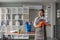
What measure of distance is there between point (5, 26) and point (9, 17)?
0.50 metres

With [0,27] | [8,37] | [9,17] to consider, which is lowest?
[8,37]

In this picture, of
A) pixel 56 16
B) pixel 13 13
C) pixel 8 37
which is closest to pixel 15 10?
pixel 13 13

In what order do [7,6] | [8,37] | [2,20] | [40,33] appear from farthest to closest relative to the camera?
[7,6] < [2,20] < [8,37] < [40,33]

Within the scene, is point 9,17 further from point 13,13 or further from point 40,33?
point 40,33

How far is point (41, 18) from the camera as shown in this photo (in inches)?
110

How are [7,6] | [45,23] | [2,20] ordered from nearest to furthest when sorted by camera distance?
1. [45,23]
2. [2,20]
3. [7,6]

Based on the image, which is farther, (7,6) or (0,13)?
(7,6)

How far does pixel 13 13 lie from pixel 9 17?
289 millimetres

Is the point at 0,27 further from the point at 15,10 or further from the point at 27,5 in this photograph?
the point at 27,5

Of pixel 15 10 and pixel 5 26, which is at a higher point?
pixel 15 10

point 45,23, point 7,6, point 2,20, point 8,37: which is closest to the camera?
point 45,23

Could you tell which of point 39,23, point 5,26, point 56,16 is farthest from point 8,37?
point 39,23

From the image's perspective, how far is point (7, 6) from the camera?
7340 millimetres

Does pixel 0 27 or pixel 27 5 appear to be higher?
pixel 27 5
